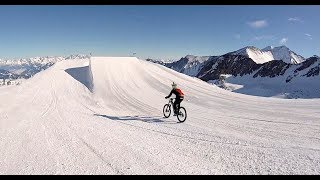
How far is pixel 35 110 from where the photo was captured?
19.2 m

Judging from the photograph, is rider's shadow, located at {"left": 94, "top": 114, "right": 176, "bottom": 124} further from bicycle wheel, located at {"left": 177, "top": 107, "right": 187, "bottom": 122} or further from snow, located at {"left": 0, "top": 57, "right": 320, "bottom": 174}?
bicycle wheel, located at {"left": 177, "top": 107, "right": 187, "bottom": 122}

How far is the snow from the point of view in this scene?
9.00 meters

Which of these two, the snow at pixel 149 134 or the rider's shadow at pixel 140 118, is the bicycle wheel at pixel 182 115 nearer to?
the snow at pixel 149 134

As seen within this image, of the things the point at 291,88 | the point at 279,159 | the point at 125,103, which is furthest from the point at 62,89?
the point at 291,88

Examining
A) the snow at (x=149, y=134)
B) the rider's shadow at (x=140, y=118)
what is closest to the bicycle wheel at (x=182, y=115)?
the snow at (x=149, y=134)

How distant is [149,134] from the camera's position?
512 inches

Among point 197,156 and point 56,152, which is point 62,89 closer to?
point 56,152

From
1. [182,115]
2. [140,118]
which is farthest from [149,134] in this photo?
[140,118]

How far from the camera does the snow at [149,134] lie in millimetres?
9000

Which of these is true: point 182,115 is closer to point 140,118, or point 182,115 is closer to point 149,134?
point 140,118

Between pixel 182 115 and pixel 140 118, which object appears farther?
pixel 140 118

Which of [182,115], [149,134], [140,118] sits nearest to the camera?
[149,134]
